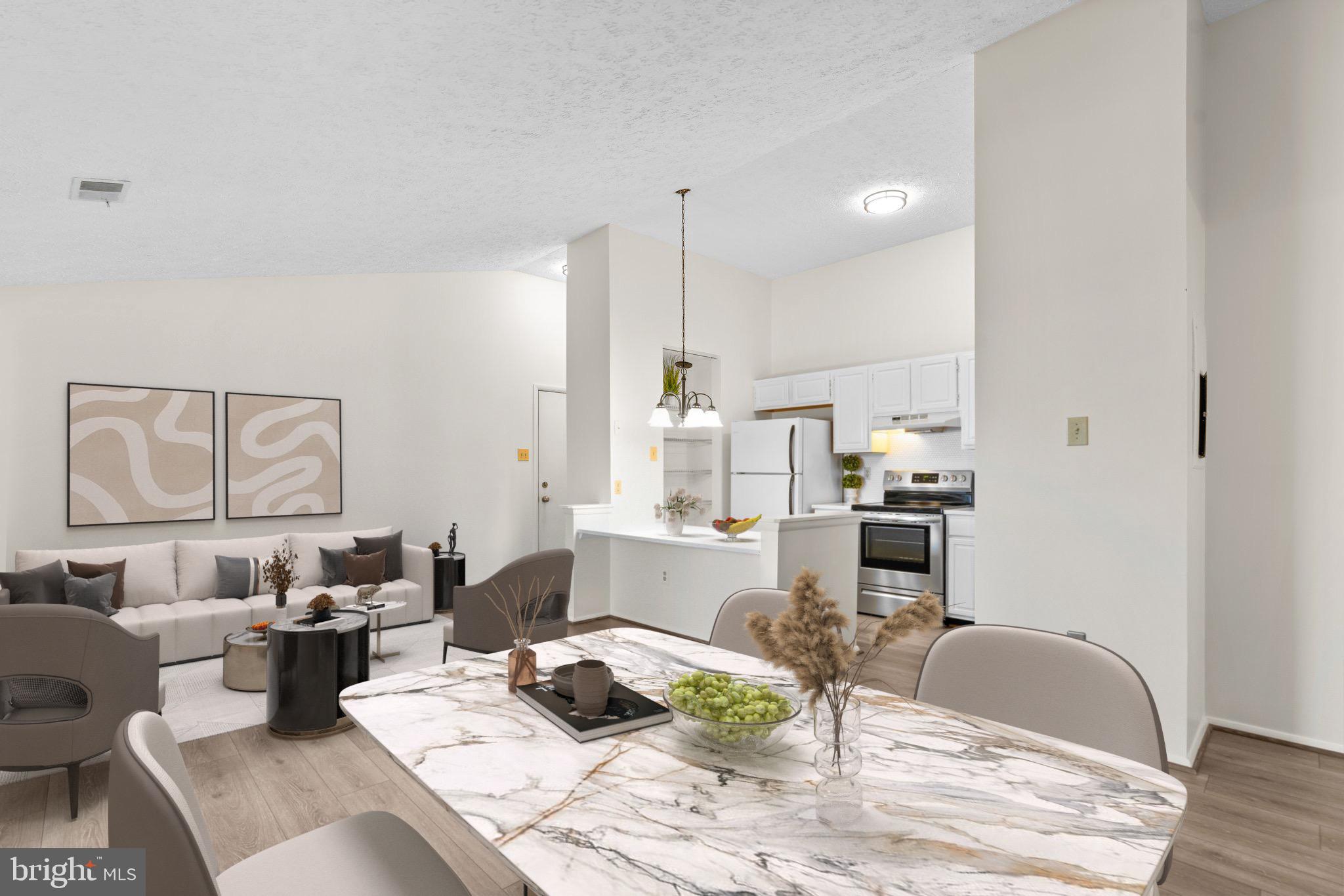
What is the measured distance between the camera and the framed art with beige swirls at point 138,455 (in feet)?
14.5

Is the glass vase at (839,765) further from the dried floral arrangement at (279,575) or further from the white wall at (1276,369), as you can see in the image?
the dried floral arrangement at (279,575)

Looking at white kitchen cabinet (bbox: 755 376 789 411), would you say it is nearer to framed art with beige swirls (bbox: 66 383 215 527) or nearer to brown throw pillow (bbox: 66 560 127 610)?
framed art with beige swirls (bbox: 66 383 215 527)

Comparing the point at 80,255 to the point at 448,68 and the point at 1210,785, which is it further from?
the point at 1210,785

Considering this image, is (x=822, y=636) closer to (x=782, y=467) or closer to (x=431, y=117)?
(x=431, y=117)

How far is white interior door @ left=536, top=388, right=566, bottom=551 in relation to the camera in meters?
6.85

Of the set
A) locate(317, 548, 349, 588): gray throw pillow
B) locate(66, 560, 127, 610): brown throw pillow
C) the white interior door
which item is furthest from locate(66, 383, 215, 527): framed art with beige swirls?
the white interior door

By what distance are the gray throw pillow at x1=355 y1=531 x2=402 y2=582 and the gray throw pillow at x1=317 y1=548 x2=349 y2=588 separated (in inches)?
6.0

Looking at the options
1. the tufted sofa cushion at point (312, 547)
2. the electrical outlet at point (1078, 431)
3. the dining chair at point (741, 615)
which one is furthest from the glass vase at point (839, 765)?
the tufted sofa cushion at point (312, 547)

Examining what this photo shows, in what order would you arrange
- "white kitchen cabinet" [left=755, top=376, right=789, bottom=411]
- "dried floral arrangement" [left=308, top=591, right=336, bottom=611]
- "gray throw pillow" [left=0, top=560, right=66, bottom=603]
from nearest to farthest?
"dried floral arrangement" [left=308, top=591, right=336, bottom=611], "gray throw pillow" [left=0, top=560, right=66, bottom=603], "white kitchen cabinet" [left=755, top=376, right=789, bottom=411]

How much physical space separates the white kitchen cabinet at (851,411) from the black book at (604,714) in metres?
4.76

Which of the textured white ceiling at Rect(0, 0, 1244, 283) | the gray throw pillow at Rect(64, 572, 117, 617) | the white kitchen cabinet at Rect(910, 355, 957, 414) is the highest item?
the textured white ceiling at Rect(0, 0, 1244, 283)

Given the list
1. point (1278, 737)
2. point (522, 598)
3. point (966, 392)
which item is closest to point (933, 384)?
point (966, 392)

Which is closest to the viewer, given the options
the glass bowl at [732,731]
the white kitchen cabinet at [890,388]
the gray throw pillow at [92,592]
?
the glass bowl at [732,731]

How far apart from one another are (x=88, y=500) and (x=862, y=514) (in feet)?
18.0
